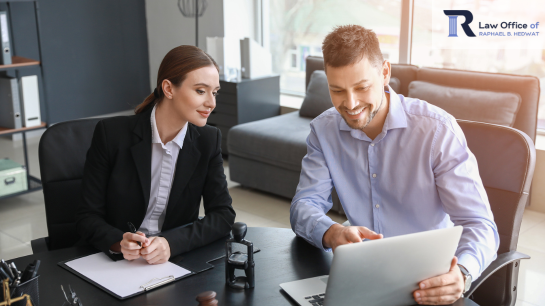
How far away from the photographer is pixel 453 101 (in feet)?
11.2

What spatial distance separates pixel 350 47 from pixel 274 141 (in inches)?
93.1

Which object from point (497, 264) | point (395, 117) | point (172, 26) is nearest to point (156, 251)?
point (395, 117)

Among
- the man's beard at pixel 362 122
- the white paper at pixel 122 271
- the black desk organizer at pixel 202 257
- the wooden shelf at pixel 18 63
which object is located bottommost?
the black desk organizer at pixel 202 257

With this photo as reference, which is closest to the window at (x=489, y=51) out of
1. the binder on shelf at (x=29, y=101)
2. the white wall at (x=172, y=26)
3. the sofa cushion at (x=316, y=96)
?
the sofa cushion at (x=316, y=96)

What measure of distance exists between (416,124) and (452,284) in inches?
22.1

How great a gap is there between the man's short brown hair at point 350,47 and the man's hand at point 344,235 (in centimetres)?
46

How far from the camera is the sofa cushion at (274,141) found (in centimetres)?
370

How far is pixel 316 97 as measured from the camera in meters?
4.26

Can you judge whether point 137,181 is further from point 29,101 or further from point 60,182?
point 29,101

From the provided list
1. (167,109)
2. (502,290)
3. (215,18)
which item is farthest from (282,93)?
(502,290)

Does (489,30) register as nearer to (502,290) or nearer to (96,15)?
(502,290)

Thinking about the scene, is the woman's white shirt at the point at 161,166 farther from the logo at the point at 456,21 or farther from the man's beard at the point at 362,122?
the logo at the point at 456,21

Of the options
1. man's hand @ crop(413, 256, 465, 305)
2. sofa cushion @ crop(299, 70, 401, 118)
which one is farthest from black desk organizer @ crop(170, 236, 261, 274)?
sofa cushion @ crop(299, 70, 401, 118)

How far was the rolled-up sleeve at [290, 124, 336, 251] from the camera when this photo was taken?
153 cm
